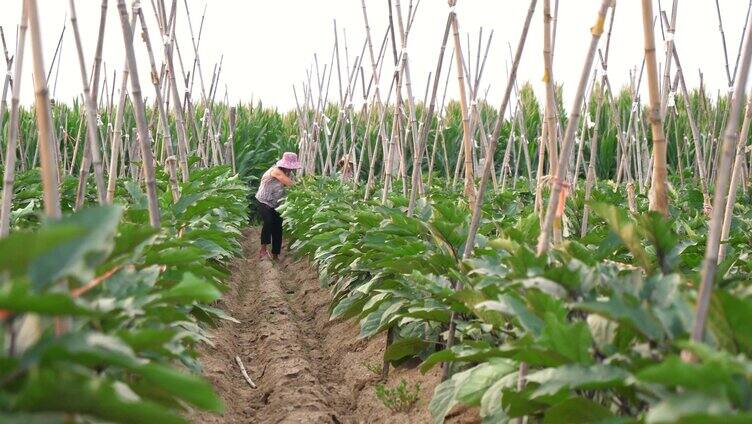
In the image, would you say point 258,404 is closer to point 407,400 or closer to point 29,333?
point 407,400

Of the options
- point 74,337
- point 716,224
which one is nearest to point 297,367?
point 716,224

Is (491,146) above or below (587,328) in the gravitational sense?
above

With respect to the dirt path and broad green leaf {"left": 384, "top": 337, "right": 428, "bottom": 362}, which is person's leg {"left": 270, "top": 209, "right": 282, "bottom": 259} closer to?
the dirt path

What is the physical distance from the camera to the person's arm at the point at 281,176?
34.8ft

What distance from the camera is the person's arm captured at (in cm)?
1059

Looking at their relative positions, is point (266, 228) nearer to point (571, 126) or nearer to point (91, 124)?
point (91, 124)

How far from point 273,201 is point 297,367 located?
5.99 metres

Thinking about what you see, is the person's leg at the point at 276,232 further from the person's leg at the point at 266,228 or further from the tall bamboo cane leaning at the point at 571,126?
the tall bamboo cane leaning at the point at 571,126

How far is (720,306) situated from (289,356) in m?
3.50

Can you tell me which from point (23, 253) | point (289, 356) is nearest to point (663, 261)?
point (23, 253)

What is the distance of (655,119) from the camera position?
2.76 m

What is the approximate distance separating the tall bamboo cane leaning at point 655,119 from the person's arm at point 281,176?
8.00m

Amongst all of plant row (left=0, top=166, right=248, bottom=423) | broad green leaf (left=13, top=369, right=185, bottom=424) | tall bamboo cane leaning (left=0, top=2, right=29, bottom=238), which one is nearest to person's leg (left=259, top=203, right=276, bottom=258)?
tall bamboo cane leaning (left=0, top=2, right=29, bottom=238)

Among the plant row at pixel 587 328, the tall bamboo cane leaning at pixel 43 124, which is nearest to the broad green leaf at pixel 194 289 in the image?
the tall bamboo cane leaning at pixel 43 124
